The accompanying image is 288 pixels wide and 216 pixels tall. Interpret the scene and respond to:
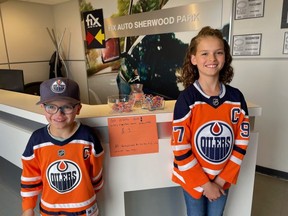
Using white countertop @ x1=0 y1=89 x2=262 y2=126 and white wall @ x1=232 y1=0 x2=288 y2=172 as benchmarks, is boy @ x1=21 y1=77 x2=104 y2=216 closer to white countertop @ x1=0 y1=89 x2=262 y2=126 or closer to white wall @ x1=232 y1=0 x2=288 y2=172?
white countertop @ x1=0 y1=89 x2=262 y2=126

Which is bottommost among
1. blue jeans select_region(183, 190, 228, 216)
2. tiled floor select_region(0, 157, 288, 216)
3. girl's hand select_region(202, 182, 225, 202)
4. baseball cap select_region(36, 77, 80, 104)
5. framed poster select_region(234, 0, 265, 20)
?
tiled floor select_region(0, 157, 288, 216)

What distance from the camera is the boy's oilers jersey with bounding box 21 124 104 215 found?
1005 millimetres

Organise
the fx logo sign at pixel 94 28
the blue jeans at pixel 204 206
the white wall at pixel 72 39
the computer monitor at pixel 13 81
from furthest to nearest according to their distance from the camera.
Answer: the white wall at pixel 72 39 < the fx logo sign at pixel 94 28 < the computer monitor at pixel 13 81 < the blue jeans at pixel 204 206

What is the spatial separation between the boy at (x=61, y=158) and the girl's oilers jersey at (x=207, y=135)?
392 mm

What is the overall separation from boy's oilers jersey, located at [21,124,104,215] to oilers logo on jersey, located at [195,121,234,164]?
46cm

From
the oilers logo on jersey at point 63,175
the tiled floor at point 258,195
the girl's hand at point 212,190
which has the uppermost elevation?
the oilers logo on jersey at point 63,175

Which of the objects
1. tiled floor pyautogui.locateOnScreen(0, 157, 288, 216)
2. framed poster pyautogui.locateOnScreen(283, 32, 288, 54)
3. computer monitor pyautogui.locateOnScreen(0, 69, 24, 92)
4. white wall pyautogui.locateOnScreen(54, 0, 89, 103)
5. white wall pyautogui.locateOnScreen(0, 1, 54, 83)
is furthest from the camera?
white wall pyautogui.locateOnScreen(54, 0, 89, 103)

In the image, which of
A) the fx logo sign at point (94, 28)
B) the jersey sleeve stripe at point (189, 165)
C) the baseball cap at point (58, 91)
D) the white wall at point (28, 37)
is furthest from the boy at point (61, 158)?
the white wall at point (28, 37)

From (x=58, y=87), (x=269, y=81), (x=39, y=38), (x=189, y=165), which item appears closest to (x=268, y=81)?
(x=269, y=81)

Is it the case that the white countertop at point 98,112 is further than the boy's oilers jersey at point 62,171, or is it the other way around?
the white countertop at point 98,112

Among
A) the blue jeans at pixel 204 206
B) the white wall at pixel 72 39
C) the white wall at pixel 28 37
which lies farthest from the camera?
the white wall at pixel 72 39

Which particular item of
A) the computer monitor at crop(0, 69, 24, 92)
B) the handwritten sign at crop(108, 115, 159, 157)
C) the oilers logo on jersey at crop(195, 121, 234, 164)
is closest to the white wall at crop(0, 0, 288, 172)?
the oilers logo on jersey at crop(195, 121, 234, 164)

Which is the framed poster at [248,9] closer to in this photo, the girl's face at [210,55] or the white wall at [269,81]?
the white wall at [269,81]

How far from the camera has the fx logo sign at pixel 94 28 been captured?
11.9 feet
